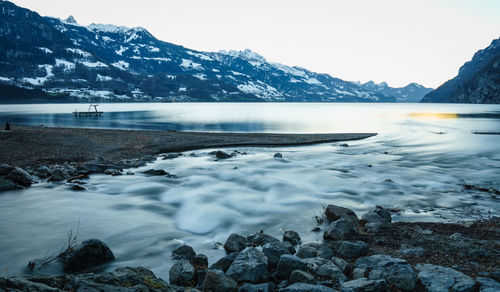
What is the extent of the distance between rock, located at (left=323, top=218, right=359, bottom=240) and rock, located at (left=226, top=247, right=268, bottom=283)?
405 centimetres

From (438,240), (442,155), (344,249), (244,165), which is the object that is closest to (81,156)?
(244,165)

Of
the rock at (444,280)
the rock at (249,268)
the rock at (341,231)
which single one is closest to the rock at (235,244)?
the rock at (249,268)

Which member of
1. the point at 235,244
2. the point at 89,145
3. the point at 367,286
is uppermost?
the point at 89,145

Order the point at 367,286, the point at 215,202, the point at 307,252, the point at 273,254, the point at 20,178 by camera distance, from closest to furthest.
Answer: the point at 367,286
the point at 273,254
the point at 307,252
the point at 215,202
the point at 20,178

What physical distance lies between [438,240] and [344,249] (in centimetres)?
374

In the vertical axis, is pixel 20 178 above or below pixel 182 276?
above

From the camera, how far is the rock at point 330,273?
797 cm

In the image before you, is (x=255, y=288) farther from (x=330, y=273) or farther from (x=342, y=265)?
(x=342, y=265)

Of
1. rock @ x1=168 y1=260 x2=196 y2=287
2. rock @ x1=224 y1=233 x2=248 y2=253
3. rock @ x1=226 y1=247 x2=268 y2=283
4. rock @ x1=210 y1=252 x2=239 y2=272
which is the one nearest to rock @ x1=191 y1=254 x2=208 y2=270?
rock @ x1=210 y1=252 x2=239 y2=272

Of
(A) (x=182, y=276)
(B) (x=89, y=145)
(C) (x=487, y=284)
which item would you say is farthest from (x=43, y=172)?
(C) (x=487, y=284)

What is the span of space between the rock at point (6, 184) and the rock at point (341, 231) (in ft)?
58.9

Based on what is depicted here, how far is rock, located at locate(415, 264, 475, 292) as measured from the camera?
7098 millimetres

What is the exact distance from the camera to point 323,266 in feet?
27.1

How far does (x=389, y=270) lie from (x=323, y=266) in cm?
165
